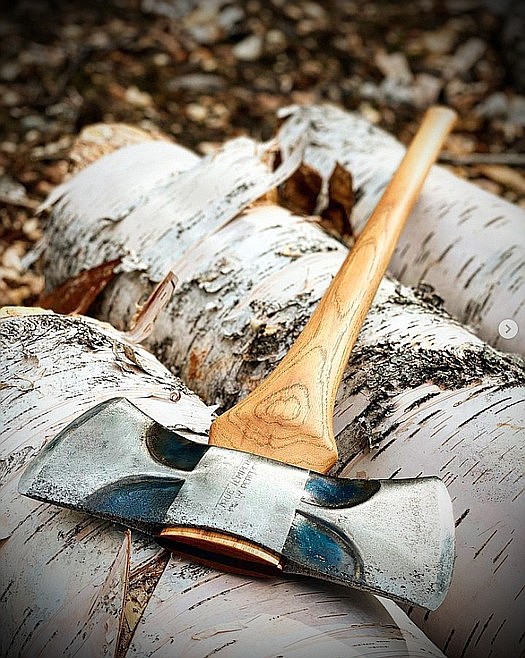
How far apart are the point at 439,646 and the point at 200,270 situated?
81cm

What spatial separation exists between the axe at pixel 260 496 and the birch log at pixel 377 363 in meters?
0.12

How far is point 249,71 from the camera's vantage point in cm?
320

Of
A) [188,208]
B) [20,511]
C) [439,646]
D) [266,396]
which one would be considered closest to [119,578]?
[20,511]

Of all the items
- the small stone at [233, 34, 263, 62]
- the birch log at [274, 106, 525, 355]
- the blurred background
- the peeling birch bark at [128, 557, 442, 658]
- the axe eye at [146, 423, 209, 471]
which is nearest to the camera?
the peeling birch bark at [128, 557, 442, 658]

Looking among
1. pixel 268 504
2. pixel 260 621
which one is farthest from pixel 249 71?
pixel 260 621

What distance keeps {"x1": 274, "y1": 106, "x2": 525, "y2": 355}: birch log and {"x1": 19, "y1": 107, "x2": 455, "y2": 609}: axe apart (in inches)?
25.1

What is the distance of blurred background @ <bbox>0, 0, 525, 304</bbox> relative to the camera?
2.78 meters

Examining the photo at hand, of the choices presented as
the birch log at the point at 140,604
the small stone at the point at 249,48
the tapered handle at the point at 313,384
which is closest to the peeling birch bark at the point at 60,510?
the birch log at the point at 140,604

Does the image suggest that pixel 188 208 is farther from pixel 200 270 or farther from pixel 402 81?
pixel 402 81

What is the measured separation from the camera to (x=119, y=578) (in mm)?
861

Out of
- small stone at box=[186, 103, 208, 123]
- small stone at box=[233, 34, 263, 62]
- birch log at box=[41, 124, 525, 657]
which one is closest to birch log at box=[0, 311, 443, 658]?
birch log at box=[41, 124, 525, 657]

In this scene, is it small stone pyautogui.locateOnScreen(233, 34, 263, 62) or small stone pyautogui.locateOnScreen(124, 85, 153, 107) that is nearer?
small stone pyautogui.locateOnScreen(124, 85, 153, 107)

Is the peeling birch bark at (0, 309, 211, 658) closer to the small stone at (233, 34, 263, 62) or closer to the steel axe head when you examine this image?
the steel axe head

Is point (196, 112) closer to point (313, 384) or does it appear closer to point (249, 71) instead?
point (249, 71)
